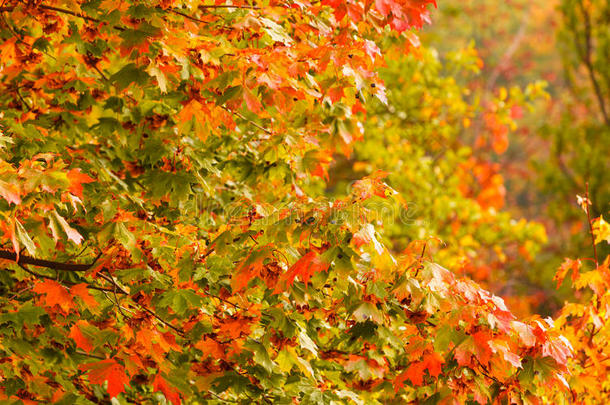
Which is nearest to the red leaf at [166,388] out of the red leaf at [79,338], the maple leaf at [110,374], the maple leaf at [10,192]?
the maple leaf at [110,374]

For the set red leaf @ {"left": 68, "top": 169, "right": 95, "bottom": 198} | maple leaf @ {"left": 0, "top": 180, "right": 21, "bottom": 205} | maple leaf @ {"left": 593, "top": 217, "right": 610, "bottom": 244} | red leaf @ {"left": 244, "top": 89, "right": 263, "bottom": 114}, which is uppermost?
red leaf @ {"left": 244, "top": 89, "right": 263, "bottom": 114}

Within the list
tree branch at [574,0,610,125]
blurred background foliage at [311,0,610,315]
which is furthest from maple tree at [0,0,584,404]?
tree branch at [574,0,610,125]

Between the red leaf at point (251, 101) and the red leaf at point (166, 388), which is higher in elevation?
the red leaf at point (251, 101)

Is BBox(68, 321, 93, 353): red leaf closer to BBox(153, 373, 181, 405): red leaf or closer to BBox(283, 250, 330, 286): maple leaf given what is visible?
BBox(153, 373, 181, 405): red leaf

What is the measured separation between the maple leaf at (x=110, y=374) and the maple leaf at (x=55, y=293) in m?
0.32

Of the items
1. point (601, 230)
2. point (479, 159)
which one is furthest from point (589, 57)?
point (601, 230)

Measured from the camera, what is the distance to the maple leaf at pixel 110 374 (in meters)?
2.96

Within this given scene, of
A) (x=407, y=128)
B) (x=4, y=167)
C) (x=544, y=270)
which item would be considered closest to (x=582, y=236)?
(x=544, y=270)

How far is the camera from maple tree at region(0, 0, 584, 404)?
111 inches

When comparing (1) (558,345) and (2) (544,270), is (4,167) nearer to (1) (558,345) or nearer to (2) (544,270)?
(1) (558,345)

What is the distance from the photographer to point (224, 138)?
4598 mm

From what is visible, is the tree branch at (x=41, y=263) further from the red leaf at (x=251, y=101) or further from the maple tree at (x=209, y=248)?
the red leaf at (x=251, y=101)

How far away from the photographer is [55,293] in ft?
10.2

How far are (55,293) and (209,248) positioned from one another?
770mm
